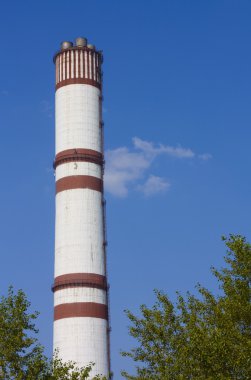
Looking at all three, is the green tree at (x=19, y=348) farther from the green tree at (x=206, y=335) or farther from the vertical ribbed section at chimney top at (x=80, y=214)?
the vertical ribbed section at chimney top at (x=80, y=214)

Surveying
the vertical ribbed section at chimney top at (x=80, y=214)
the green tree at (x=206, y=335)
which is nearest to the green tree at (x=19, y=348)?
the green tree at (x=206, y=335)

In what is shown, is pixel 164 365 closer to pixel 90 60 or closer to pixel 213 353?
pixel 213 353

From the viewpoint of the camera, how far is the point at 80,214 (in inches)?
2886

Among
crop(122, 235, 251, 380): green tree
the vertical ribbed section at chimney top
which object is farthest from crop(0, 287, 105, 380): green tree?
the vertical ribbed section at chimney top

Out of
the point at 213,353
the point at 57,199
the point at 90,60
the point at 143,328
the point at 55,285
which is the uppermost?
the point at 90,60

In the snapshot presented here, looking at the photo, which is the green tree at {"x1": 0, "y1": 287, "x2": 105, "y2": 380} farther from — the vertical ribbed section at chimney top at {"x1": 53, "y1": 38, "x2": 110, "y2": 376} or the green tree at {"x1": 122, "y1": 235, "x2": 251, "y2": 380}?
the vertical ribbed section at chimney top at {"x1": 53, "y1": 38, "x2": 110, "y2": 376}

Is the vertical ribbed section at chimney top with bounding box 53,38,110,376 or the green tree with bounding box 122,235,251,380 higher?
the vertical ribbed section at chimney top with bounding box 53,38,110,376

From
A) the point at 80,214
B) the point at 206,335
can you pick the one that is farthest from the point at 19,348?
the point at 80,214

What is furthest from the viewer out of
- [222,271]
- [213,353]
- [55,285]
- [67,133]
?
[67,133]

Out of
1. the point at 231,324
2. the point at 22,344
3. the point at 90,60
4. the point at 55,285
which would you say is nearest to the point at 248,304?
the point at 231,324

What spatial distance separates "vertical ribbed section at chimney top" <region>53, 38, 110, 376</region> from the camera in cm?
7050

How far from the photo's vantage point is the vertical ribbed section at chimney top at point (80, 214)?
70500 mm

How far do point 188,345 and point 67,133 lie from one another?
137ft

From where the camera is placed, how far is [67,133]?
7669cm
